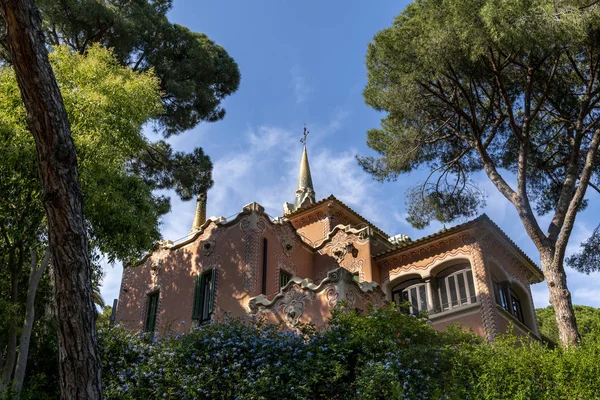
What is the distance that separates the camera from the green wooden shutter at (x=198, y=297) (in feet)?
52.7

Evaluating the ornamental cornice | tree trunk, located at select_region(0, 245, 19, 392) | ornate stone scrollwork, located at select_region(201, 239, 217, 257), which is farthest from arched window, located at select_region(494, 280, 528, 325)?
tree trunk, located at select_region(0, 245, 19, 392)

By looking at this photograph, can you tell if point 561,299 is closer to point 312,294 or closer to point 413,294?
point 312,294

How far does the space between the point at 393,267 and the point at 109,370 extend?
9.78 metres

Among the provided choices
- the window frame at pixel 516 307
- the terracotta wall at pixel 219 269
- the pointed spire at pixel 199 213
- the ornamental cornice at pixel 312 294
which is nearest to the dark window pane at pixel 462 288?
the window frame at pixel 516 307

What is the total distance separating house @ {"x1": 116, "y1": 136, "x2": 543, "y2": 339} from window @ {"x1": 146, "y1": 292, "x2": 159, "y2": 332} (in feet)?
0.10

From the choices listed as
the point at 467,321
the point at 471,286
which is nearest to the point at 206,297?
the point at 467,321

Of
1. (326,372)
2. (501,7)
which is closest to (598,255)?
(501,7)

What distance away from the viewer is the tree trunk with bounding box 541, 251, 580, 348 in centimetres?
1214

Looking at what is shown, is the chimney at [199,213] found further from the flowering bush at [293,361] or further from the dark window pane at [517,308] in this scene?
the flowering bush at [293,361]

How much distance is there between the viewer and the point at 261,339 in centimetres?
1087

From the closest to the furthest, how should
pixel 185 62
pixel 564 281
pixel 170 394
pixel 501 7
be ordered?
pixel 170 394
pixel 564 281
pixel 501 7
pixel 185 62

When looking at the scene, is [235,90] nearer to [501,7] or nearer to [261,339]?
[501,7]

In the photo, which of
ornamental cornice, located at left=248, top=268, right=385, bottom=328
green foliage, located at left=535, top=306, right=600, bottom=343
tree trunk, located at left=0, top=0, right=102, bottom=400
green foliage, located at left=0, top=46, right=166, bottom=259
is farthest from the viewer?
green foliage, located at left=535, top=306, right=600, bottom=343

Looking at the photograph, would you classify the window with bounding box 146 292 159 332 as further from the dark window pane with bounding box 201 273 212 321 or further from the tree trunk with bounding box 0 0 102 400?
the tree trunk with bounding box 0 0 102 400
